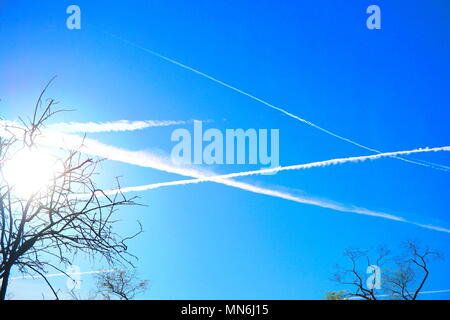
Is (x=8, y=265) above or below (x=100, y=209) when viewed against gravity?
below

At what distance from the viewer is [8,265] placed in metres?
1.87

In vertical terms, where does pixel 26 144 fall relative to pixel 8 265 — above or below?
above
